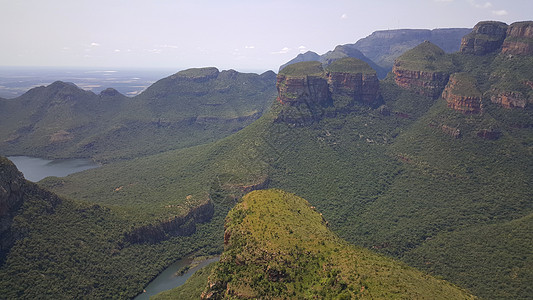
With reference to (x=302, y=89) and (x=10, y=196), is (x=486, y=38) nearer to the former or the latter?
(x=302, y=89)

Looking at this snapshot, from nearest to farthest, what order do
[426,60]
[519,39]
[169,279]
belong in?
[169,279]
[519,39]
[426,60]

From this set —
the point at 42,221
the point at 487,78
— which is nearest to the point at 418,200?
the point at 487,78

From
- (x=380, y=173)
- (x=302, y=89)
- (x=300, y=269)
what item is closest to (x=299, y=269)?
(x=300, y=269)

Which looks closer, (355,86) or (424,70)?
(424,70)

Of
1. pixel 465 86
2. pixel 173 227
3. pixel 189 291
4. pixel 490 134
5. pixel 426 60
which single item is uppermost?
pixel 426 60

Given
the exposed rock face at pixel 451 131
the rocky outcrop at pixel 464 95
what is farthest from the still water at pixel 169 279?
the rocky outcrop at pixel 464 95

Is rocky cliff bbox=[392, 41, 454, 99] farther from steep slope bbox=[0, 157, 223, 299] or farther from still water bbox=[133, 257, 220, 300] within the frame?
steep slope bbox=[0, 157, 223, 299]

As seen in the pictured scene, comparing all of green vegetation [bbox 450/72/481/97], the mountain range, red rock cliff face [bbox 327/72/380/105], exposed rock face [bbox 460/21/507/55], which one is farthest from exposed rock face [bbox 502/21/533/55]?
red rock cliff face [bbox 327/72/380/105]
